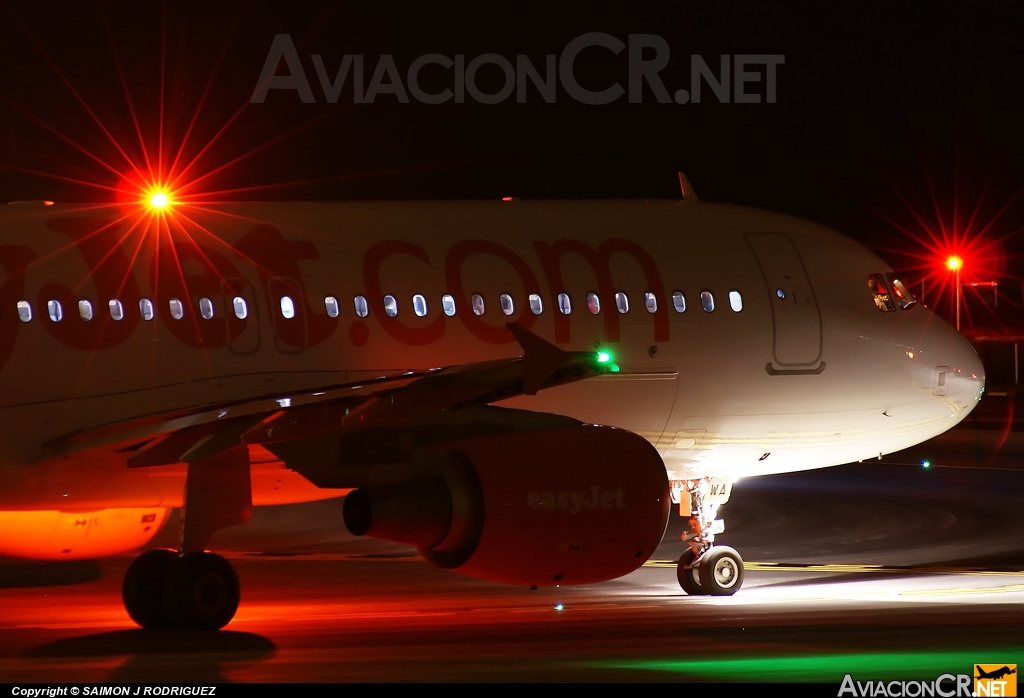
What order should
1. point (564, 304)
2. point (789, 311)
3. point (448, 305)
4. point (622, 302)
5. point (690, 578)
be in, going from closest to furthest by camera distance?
point (448, 305), point (564, 304), point (622, 302), point (690, 578), point (789, 311)

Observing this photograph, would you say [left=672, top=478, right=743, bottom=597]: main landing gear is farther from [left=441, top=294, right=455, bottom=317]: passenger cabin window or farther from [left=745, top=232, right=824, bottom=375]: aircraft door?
[left=441, top=294, right=455, bottom=317]: passenger cabin window

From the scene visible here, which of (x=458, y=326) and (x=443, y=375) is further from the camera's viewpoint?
(x=458, y=326)

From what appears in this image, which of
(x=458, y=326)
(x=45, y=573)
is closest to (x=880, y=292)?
(x=458, y=326)

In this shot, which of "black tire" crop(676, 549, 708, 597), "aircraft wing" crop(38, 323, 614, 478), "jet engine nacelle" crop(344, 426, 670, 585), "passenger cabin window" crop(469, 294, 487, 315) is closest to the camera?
"aircraft wing" crop(38, 323, 614, 478)

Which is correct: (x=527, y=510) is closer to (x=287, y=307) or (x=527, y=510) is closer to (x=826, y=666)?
(x=826, y=666)

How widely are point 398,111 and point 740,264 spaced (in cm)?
5521

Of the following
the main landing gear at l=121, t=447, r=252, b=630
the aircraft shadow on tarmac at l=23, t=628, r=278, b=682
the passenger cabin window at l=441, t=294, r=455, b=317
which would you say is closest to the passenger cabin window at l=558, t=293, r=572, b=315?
the passenger cabin window at l=441, t=294, r=455, b=317

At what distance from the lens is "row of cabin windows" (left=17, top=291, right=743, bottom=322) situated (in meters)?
13.5

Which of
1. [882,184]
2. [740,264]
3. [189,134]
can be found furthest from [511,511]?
[882,184]

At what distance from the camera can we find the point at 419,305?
14.9 meters

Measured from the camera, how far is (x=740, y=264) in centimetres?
1672

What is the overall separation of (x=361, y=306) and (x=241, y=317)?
1.23 m

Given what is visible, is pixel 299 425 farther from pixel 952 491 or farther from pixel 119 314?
pixel 952 491

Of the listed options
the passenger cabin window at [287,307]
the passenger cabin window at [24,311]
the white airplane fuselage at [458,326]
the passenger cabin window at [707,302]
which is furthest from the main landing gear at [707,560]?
the passenger cabin window at [24,311]
